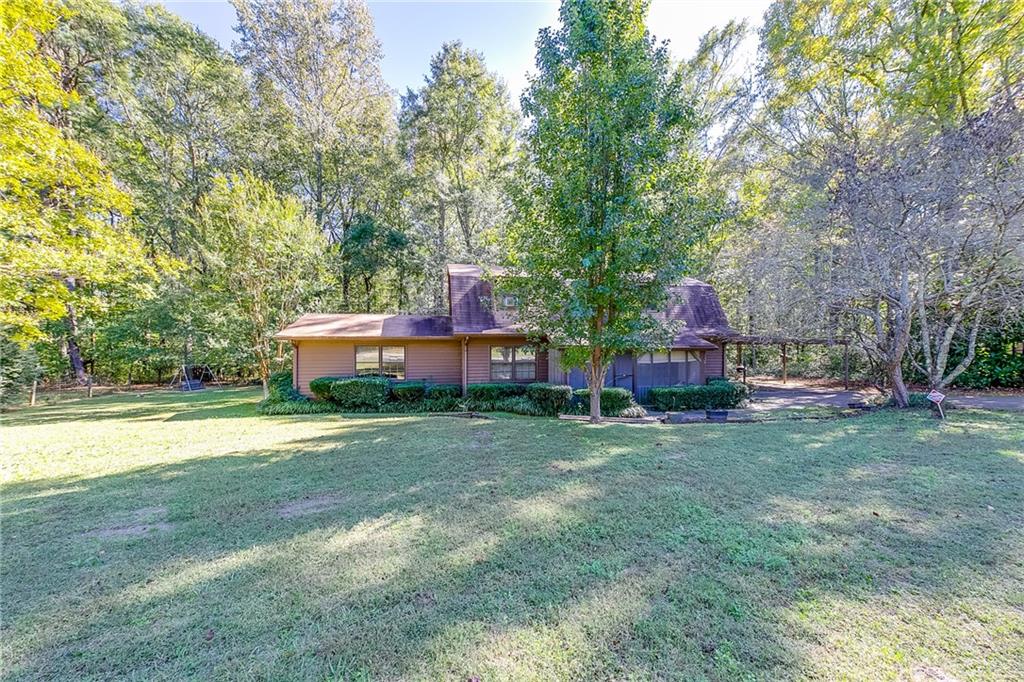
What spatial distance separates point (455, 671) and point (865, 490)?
17.4 feet

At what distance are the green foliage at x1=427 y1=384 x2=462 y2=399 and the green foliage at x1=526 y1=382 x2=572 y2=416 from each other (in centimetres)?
276

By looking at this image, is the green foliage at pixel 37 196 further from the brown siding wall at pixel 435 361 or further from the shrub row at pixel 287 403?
the brown siding wall at pixel 435 361

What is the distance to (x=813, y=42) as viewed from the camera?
12594 millimetres

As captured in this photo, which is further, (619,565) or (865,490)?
(865,490)

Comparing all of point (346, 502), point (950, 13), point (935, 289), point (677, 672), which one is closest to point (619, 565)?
point (677, 672)

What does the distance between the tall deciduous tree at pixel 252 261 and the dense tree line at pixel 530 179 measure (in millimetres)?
91

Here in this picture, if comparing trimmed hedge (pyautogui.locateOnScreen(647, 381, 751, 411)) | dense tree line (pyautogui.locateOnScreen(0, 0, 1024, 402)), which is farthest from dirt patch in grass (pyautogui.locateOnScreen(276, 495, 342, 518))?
trimmed hedge (pyautogui.locateOnScreen(647, 381, 751, 411))

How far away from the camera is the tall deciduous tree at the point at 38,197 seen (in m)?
7.18

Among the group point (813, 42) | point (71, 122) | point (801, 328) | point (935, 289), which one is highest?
point (71, 122)

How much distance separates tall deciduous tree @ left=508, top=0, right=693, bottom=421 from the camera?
26.4ft

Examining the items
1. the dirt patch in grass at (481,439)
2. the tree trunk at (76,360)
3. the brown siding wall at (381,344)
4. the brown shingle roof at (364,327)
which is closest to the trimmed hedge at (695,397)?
the dirt patch in grass at (481,439)

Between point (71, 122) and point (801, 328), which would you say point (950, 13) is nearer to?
point (801, 328)

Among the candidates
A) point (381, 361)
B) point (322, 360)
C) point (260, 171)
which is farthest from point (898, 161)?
point (260, 171)

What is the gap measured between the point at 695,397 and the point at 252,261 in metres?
15.4
